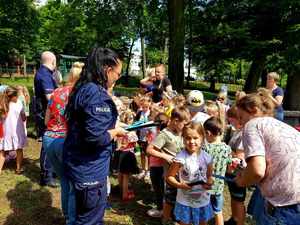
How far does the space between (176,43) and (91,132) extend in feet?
33.2

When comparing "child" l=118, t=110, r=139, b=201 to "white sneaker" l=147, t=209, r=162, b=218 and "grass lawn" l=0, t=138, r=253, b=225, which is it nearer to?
"grass lawn" l=0, t=138, r=253, b=225

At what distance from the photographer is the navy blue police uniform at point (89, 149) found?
271cm

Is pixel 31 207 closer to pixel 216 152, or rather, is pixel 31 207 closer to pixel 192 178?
pixel 192 178

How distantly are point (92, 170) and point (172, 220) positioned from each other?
1.93 meters

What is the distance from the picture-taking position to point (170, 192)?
4215 mm

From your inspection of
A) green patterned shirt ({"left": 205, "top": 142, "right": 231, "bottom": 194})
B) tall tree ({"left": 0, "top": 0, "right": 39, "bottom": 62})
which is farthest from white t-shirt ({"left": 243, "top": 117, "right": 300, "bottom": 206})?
tall tree ({"left": 0, "top": 0, "right": 39, "bottom": 62})

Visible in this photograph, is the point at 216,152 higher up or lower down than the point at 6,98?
lower down

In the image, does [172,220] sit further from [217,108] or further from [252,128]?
[252,128]

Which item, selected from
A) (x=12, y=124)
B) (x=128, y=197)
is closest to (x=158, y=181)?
(x=128, y=197)

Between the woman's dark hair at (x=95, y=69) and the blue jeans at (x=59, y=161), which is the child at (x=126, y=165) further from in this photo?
the woman's dark hair at (x=95, y=69)

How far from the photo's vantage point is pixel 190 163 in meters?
3.58

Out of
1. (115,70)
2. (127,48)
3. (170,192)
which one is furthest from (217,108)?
(127,48)

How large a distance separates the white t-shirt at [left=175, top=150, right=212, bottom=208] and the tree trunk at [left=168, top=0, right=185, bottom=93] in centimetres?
873

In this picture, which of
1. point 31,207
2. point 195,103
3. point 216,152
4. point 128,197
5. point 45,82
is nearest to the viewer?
point 216,152
